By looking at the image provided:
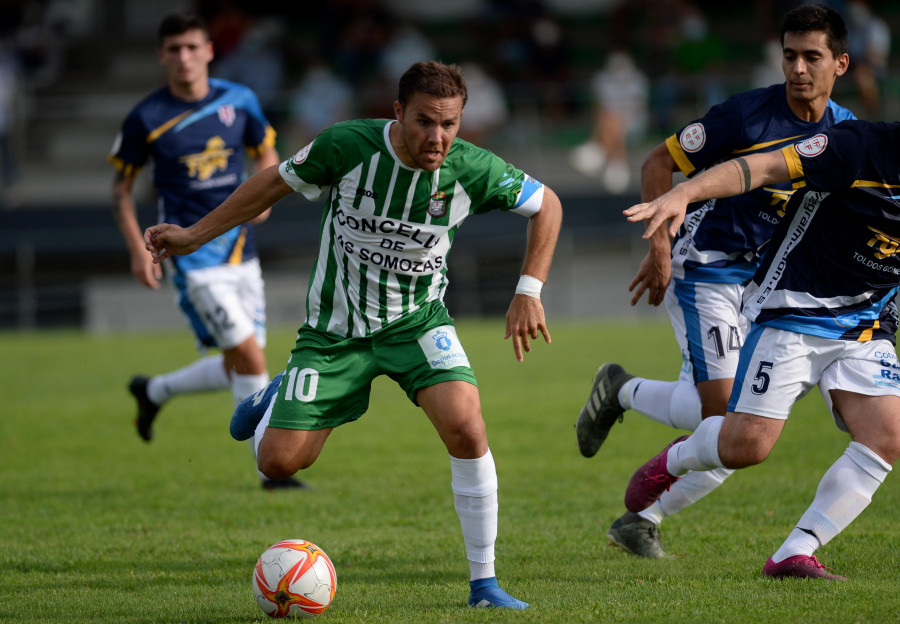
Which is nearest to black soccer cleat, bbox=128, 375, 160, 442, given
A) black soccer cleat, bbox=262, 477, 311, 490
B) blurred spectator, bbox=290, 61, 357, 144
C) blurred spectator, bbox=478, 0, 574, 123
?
black soccer cleat, bbox=262, 477, 311, 490

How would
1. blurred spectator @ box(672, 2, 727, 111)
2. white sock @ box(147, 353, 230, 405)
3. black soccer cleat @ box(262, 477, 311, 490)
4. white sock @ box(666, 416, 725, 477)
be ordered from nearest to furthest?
white sock @ box(666, 416, 725, 477)
black soccer cleat @ box(262, 477, 311, 490)
white sock @ box(147, 353, 230, 405)
blurred spectator @ box(672, 2, 727, 111)

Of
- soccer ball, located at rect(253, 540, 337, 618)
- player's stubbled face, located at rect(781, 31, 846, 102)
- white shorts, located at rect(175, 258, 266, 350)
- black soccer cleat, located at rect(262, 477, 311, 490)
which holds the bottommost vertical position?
black soccer cleat, located at rect(262, 477, 311, 490)

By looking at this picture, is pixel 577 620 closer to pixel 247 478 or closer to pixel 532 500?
pixel 532 500

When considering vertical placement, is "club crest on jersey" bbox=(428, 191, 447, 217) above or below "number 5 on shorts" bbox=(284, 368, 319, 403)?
above

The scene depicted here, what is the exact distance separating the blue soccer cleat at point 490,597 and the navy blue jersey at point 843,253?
5.52 ft

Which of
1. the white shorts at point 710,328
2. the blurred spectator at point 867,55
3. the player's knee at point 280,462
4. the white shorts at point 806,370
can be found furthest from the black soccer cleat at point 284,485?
the blurred spectator at point 867,55

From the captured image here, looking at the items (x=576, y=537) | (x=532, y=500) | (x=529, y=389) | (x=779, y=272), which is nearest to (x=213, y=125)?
(x=532, y=500)

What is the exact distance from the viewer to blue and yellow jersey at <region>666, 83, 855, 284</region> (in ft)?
17.6

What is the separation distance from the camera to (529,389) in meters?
12.2

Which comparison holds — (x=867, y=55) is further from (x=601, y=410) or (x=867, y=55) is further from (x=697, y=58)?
(x=601, y=410)

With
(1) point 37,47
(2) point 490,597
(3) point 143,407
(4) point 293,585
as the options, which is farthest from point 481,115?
(4) point 293,585

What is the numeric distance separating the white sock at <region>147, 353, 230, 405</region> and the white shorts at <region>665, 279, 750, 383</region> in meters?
3.71

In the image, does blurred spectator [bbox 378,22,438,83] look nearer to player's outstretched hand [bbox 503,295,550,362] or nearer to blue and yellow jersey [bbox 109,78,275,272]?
blue and yellow jersey [bbox 109,78,275,272]

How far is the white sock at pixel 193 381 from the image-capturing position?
8227mm
